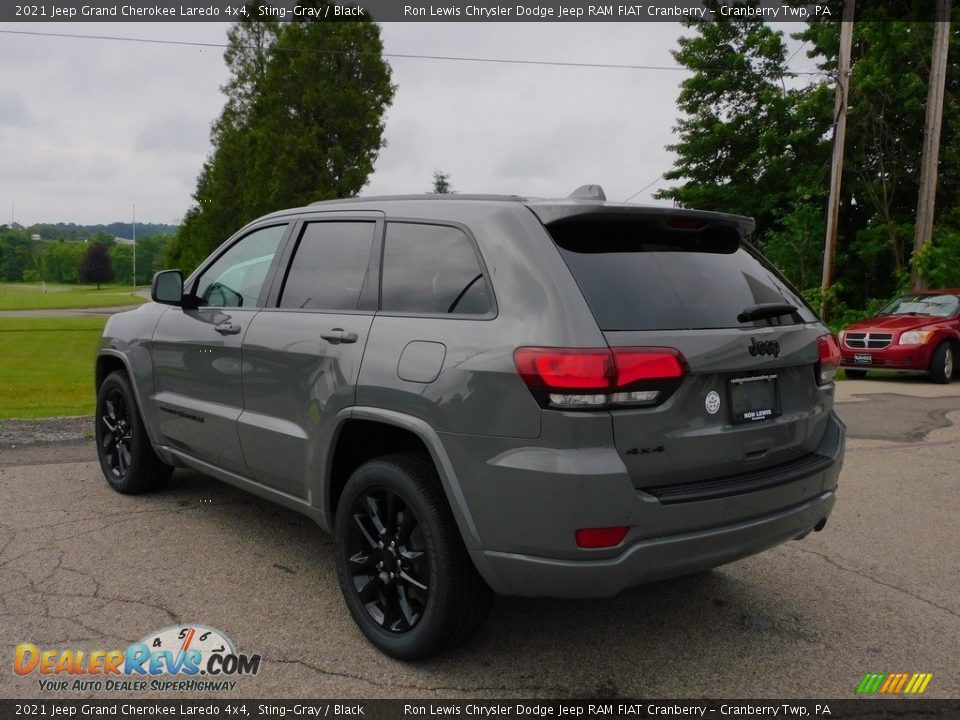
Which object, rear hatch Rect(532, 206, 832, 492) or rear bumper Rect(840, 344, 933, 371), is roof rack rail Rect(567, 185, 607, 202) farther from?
rear bumper Rect(840, 344, 933, 371)

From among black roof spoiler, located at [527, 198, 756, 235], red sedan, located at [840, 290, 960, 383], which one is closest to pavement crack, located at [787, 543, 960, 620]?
black roof spoiler, located at [527, 198, 756, 235]

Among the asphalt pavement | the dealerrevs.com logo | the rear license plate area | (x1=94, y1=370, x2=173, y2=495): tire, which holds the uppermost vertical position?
the rear license plate area

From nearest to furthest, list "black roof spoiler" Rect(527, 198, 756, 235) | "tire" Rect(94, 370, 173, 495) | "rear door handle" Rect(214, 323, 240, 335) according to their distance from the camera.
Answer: "black roof spoiler" Rect(527, 198, 756, 235) → "rear door handle" Rect(214, 323, 240, 335) → "tire" Rect(94, 370, 173, 495)

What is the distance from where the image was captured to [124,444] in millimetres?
5480

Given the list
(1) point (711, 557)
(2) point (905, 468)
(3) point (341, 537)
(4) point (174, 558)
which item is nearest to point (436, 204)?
(3) point (341, 537)

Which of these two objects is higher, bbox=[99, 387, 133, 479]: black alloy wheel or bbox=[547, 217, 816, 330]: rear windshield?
bbox=[547, 217, 816, 330]: rear windshield

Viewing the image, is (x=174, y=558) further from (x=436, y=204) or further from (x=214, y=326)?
(x=436, y=204)

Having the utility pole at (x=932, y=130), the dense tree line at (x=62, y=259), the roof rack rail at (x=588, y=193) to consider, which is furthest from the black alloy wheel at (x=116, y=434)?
the dense tree line at (x=62, y=259)

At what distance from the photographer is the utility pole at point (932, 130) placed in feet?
62.0

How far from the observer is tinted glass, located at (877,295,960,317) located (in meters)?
13.9

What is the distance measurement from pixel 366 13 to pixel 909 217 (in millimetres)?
23749

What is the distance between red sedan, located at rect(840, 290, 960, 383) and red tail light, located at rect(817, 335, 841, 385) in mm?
10850

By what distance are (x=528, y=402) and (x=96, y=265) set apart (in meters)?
157

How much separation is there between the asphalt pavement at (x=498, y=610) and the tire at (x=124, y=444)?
0.14 m
